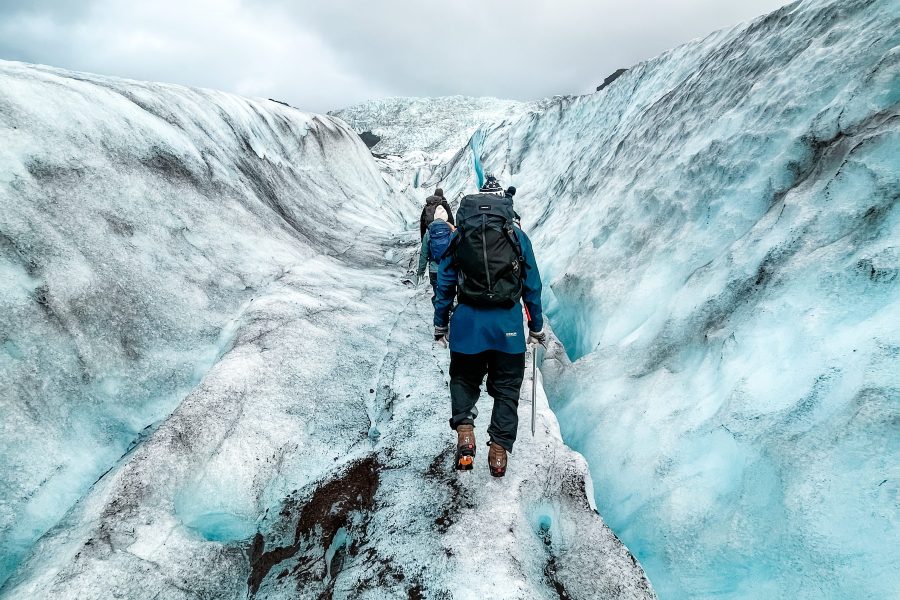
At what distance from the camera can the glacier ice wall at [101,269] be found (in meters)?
3.40

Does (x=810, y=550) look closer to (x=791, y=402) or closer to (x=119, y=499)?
(x=791, y=402)

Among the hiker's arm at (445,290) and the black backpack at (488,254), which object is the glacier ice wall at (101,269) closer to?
the hiker's arm at (445,290)

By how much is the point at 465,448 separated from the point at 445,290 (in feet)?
3.75

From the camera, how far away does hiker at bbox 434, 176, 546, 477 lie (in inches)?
118

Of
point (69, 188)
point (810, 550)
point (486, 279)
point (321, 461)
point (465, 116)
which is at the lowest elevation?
point (321, 461)

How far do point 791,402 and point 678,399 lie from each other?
36.9 inches

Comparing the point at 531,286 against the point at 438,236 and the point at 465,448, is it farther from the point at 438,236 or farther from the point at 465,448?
the point at 438,236

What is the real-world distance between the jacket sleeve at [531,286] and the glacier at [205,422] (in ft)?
1.57

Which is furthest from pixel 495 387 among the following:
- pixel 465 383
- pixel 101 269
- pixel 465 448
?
pixel 101 269

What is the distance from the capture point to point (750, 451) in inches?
117

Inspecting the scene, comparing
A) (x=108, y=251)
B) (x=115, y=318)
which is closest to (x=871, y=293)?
(x=115, y=318)

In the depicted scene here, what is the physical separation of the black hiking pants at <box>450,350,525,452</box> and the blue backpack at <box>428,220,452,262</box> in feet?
11.1

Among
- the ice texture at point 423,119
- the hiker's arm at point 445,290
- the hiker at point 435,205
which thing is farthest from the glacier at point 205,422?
the ice texture at point 423,119

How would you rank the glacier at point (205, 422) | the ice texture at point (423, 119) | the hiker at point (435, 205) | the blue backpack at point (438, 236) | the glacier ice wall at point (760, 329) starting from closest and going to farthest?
the glacier ice wall at point (760, 329) < the glacier at point (205, 422) < the blue backpack at point (438, 236) < the hiker at point (435, 205) < the ice texture at point (423, 119)
